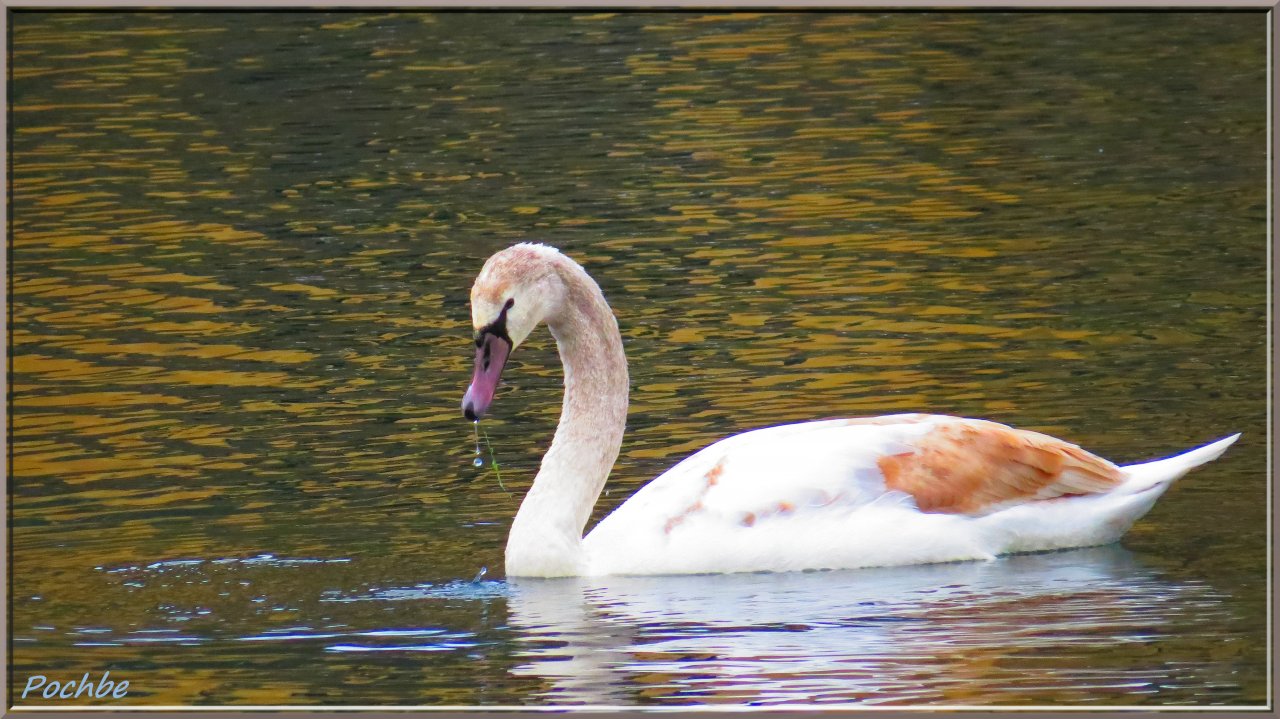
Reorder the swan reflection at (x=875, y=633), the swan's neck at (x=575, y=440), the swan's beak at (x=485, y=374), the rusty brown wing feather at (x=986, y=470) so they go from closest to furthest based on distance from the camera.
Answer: the swan reflection at (x=875, y=633), the swan's beak at (x=485, y=374), the swan's neck at (x=575, y=440), the rusty brown wing feather at (x=986, y=470)

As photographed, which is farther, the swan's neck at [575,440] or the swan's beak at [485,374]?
the swan's neck at [575,440]

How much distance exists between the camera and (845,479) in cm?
993

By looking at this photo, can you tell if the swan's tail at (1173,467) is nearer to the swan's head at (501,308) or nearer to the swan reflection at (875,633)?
the swan reflection at (875,633)

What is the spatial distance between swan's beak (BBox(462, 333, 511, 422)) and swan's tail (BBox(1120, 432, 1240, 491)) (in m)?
2.83

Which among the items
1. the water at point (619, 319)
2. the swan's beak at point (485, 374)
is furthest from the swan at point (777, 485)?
the water at point (619, 319)

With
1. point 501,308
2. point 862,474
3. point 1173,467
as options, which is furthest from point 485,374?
point 1173,467

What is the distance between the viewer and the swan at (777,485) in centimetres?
979

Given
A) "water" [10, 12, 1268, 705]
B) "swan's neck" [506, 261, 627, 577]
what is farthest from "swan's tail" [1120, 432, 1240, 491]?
"swan's neck" [506, 261, 627, 577]

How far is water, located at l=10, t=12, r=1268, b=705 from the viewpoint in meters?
8.84

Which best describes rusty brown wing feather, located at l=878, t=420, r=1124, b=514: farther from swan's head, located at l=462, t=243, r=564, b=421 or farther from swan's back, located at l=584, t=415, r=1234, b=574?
swan's head, located at l=462, t=243, r=564, b=421

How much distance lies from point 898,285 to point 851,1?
5709mm

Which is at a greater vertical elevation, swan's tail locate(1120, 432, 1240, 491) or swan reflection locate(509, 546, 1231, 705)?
swan's tail locate(1120, 432, 1240, 491)

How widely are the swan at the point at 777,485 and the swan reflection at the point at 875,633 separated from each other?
0.35 ft

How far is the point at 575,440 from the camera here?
33.7ft
